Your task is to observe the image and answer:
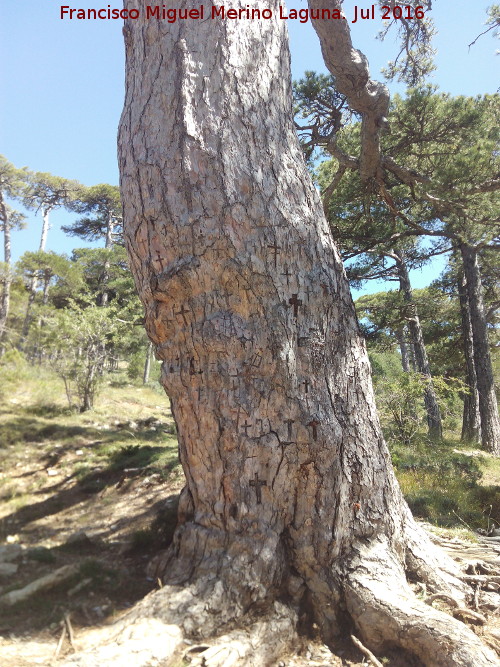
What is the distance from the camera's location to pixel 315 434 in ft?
6.64

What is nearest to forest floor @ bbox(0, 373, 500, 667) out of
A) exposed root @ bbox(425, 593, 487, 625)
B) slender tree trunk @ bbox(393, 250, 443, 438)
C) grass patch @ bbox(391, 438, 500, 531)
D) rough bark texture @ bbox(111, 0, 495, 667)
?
rough bark texture @ bbox(111, 0, 495, 667)

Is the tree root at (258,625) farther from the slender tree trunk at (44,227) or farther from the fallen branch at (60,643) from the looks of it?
the slender tree trunk at (44,227)

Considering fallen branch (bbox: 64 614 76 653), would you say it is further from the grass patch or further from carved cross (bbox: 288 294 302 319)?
the grass patch

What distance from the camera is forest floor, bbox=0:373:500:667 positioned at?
1871 mm

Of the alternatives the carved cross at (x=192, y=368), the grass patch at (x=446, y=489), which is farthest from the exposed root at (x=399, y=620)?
the grass patch at (x=446, y=489)

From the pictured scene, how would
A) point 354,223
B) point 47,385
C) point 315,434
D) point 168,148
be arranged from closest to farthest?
1. point 315,434
2. point 168,148
3. point 354,223
4. point 47,385

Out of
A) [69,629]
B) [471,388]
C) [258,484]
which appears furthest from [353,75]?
[471,388]

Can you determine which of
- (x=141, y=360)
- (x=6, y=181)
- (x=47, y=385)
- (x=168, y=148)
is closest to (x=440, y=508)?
(x=168, y=148)

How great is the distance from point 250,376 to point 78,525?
2.65 metres

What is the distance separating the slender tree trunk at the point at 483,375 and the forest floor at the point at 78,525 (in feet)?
13.1

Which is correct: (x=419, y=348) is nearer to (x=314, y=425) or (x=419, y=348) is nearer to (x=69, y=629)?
(x=314, y=425)

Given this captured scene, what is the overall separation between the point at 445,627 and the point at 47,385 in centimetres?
1012

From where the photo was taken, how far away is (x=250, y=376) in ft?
6.61

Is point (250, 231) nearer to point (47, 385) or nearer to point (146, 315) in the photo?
point (146, 315)
